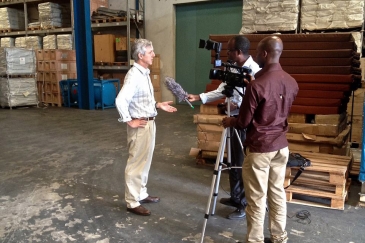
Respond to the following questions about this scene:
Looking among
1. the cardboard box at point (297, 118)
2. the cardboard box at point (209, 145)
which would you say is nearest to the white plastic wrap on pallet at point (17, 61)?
the cardboard box at point (209, 145)

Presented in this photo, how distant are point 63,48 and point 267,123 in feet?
39.9

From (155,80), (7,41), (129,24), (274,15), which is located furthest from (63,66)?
(274,15)

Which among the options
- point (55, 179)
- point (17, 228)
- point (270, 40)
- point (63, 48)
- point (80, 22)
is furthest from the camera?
point (63, 48)

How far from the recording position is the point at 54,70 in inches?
A: 495

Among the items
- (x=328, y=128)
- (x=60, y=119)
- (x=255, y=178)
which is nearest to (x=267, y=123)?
(x=255, y=178)

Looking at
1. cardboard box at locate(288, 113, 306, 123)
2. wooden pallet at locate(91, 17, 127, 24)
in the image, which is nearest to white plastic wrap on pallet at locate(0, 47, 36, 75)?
wooden pallet at locate(91, 17, 127, 24)

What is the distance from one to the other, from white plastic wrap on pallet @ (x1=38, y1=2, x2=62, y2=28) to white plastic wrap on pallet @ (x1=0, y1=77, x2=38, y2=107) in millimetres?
2685

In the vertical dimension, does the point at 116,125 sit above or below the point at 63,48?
below

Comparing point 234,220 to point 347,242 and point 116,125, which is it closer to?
point 347,242

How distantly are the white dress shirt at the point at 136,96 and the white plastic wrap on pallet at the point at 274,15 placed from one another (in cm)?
398

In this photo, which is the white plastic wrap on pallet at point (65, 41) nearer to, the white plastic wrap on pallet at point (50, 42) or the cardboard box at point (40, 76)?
the white plastic wrap on pallet at point (50, 42)

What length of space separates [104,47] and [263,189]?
462 inches

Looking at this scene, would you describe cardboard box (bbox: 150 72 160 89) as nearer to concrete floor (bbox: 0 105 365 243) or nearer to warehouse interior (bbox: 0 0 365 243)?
warehouse interior (bbox: 0 0 365 243)

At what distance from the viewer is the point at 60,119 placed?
384 inches
